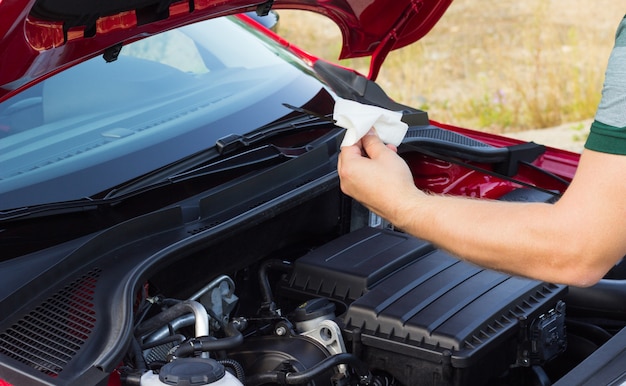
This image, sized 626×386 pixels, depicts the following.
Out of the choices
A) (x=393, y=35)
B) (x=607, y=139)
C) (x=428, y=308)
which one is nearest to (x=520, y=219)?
(x=607, y=139)

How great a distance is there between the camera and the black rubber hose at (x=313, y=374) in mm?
1964

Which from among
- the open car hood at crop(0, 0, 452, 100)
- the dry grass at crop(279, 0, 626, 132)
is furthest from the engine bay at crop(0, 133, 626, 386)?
the dry grass at crop(279, 0, 626, 132)

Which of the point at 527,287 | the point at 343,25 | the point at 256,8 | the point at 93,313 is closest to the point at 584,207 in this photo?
the point at 527,287

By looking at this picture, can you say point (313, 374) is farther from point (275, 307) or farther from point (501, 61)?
point (501, 61)

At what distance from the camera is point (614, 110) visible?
53.9 inches

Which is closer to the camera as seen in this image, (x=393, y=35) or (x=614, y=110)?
(x=614, y=110)

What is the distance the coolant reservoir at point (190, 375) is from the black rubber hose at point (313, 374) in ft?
0.77

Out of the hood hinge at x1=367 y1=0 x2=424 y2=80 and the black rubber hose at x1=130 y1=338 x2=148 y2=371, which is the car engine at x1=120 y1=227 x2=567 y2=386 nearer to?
the black rubber hose at x1=130 y1=338 x2=148 y2=371

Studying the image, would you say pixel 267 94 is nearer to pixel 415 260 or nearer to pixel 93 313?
pixel 415 260

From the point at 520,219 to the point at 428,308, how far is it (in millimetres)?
609

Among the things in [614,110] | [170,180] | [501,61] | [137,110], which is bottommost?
[501,61]

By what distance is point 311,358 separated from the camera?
2076mm

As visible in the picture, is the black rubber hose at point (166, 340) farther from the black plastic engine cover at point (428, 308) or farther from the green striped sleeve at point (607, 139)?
the green striped sleeve at point (607, 139)

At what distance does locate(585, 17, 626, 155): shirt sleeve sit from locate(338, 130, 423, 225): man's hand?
37 centimetres
